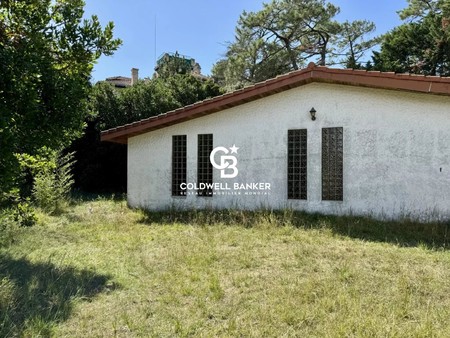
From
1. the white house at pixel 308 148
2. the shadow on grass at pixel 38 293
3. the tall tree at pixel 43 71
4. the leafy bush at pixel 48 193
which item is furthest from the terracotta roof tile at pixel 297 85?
the shadow on grass at pixel 38 293

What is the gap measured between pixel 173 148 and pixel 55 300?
7.96 meters

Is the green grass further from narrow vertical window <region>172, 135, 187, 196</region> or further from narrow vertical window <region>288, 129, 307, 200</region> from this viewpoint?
narrow vertical window <region>172, 135, 187, 196</region>

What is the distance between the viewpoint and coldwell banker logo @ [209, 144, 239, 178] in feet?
37.6

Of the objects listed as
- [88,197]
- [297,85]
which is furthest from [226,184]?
[88,197]

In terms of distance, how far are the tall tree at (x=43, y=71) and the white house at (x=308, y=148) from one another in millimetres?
5246

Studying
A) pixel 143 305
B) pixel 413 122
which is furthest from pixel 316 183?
pixel 143 305

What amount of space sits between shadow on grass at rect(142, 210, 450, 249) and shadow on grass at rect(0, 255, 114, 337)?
4256mm

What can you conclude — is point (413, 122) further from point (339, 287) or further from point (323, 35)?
point (323, 35)

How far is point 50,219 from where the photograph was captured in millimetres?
10797

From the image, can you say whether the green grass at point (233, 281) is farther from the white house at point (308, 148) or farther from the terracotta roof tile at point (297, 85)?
the terracotta roof tile at point (297, 85)

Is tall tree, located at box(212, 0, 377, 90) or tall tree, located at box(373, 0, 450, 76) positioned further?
tall tree, located at box(212, 0, 377, 90)

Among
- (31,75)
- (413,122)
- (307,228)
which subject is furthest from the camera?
(413,122)

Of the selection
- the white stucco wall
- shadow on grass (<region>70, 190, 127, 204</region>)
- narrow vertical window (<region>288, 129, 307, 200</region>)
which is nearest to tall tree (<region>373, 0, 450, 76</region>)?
the white stucco wall

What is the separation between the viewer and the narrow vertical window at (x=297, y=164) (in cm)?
1054
